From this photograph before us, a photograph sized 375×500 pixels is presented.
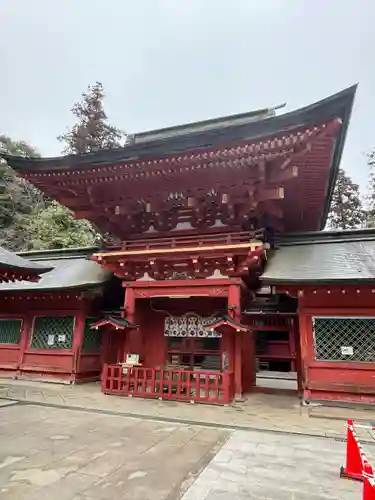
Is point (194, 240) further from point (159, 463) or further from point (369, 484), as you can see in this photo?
point (369, 484)

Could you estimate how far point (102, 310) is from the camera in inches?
465

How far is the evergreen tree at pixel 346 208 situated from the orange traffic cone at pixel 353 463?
2577cm

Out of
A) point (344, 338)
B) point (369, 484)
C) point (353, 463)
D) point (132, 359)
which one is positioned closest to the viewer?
point (369, 484)

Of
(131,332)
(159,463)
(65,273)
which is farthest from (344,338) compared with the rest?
(65,273)

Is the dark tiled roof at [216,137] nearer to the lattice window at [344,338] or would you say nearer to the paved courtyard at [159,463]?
the lattice window at [344,338]

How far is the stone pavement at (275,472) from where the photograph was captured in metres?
3.29

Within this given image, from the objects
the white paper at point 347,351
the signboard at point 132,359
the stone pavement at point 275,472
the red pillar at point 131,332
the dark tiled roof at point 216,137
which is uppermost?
the dark tiled roof at point 216,137

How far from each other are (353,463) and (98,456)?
3012mm

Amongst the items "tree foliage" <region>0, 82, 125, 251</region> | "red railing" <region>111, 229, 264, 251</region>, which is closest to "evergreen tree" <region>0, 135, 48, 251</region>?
"tree foliage" <region>0, 82, 125, 251</region>

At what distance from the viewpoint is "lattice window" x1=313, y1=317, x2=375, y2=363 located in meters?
7.97

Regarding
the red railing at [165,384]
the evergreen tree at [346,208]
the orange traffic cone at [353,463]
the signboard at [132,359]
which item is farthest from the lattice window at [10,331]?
the evergreen tree at [346,208]

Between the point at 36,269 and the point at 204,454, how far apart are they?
5.60 meters

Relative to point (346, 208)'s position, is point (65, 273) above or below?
below

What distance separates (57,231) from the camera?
21.7 m
